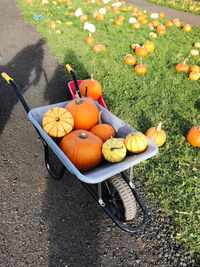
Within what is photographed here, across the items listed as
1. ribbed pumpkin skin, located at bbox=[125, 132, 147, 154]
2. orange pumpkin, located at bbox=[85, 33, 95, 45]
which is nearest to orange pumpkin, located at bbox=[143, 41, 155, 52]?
orange pumpkin, located at bbox=[85, 33, 95, 45]

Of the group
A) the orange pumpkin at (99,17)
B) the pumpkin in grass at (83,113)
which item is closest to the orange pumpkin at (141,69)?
the pumpkin in grass at (83,113)

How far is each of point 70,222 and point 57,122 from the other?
1250 mm

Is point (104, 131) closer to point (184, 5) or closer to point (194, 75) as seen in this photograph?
point (194, 75)

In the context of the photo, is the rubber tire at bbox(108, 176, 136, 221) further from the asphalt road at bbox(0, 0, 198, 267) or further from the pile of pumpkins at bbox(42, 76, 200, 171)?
the asphalt road at bbox(0, 0, 198, 267)

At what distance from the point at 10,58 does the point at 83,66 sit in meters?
2.47

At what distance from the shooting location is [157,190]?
297 cm

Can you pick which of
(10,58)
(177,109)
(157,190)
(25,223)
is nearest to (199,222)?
→ (157,190)

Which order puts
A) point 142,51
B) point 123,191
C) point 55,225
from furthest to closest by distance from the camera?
point 142,51, point 55,225, point 123,191

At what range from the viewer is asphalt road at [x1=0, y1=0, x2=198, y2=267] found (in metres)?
2.35

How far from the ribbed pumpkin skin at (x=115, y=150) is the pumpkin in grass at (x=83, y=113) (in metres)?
0.62

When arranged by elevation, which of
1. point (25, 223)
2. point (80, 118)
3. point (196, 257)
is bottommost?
point (196, 257)

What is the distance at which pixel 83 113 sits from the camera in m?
2.65

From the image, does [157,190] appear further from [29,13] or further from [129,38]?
[29,13]

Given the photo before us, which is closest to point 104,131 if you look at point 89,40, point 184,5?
point 89,40
